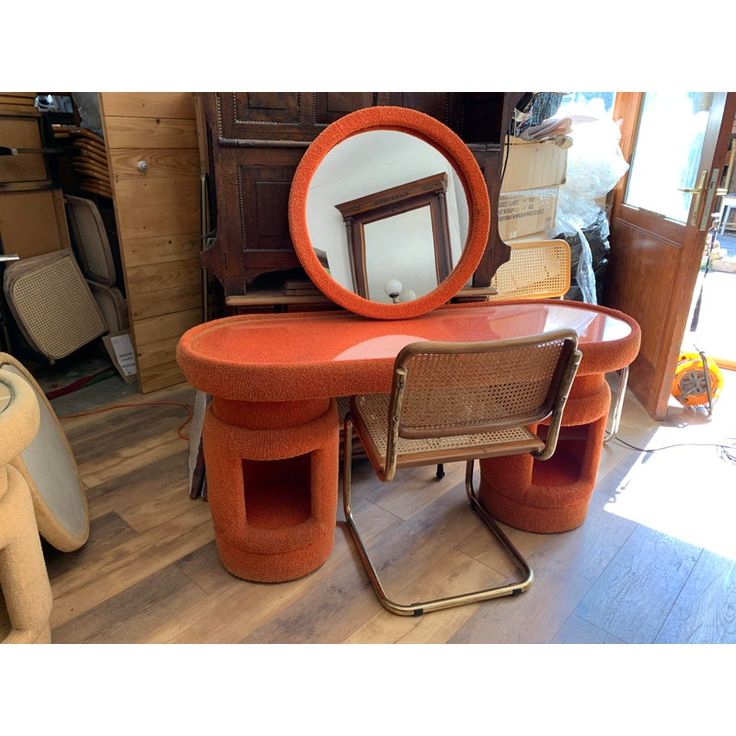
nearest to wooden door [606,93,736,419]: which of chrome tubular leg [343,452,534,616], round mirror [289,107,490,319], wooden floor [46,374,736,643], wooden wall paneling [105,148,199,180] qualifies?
wooden floor [46,374,736,643]

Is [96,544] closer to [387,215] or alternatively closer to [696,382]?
[387,215]

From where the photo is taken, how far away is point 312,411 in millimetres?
1502

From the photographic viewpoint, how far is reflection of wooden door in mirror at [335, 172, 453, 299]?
1.68m

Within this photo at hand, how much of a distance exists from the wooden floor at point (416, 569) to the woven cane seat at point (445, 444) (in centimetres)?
43

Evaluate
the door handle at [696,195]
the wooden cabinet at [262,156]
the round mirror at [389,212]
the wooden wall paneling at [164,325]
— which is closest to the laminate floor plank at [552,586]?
the round mirror at [389,212]

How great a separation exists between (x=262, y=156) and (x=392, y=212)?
415 millimetres

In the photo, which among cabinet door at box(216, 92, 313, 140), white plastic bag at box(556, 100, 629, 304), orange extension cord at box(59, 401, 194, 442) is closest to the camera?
cabinet door at box(216, 92, 313, 140)

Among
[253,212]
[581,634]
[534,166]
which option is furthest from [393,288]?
[534,166]

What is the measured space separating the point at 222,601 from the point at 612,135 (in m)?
2.84

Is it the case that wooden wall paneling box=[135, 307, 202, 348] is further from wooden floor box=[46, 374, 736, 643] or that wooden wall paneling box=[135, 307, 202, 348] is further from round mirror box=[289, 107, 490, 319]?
round mirror box=[289, 107, 490, 319]

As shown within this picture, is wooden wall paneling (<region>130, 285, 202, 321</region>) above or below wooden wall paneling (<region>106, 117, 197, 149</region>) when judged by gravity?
below

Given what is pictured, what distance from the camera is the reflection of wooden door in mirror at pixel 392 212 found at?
1685 mm
